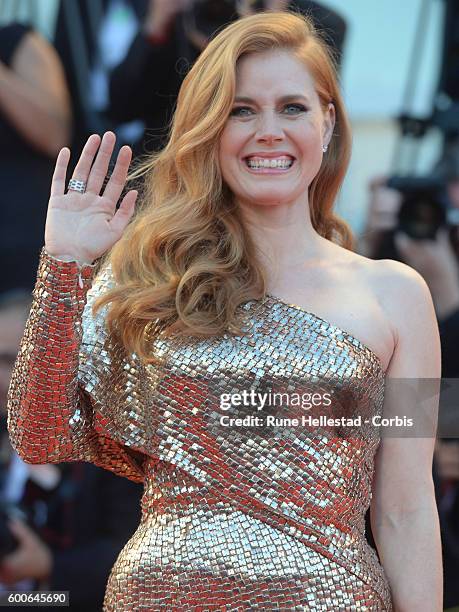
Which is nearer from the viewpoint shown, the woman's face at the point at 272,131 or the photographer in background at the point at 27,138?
the woman's face at the point at 272,131

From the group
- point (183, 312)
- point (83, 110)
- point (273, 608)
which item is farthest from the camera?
point (83, 110)

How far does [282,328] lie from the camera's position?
2307 millimetres

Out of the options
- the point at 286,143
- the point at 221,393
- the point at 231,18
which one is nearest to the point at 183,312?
the point at 221,393

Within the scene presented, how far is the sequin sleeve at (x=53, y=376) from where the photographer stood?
2219 mm

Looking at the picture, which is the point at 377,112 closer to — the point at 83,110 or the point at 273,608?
the point at 83,110

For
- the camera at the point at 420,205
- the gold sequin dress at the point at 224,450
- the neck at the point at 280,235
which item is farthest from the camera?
the camera at the point at 420,205

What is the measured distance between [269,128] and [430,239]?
1633 millimetres

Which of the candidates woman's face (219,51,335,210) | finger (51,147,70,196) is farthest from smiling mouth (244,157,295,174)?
finger (51,147,70,196)

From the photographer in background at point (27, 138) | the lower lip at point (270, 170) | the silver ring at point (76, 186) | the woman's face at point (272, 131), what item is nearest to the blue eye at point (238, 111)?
the woman's face at point (272, 131)

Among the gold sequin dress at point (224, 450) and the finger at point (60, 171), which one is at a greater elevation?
the finger at point (60, 171)

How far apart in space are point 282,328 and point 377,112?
2.04 meters

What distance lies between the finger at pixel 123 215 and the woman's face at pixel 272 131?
0.23 metres

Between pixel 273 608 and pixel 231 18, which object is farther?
pixel 231 18

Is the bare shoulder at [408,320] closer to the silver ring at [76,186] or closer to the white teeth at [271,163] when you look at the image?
the white teeth at [271,163]
